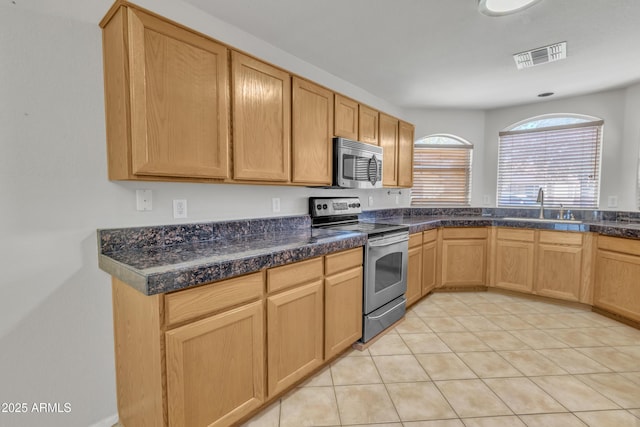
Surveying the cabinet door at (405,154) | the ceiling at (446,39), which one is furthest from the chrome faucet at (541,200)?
the cabinet door at (405,154)

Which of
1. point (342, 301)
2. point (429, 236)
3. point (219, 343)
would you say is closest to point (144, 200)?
point (219, 343)

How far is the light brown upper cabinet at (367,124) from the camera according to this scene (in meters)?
2.80

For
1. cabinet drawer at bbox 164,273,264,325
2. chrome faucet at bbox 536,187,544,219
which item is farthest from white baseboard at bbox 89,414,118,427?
chrome faucet at bbox 536,187,544,219

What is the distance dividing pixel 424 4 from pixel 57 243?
243 cm

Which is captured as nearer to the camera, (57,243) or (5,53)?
(5,53)

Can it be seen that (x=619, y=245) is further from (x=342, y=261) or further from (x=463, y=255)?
(x=342, y=261)

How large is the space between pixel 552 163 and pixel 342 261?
11.4 feet

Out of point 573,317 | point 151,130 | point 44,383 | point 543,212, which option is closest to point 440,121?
point 543,212

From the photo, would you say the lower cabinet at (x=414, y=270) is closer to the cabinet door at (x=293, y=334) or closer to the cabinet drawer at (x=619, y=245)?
Result: the cabinet door at (x=293, y=334)

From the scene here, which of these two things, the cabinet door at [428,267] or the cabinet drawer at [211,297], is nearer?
the cabinet drawer at [211,297]

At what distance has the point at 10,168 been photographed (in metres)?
1.30

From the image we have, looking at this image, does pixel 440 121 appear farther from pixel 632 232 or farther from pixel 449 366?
pixel 449 366

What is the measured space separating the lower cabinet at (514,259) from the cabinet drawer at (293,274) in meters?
2.81

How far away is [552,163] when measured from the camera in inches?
150
